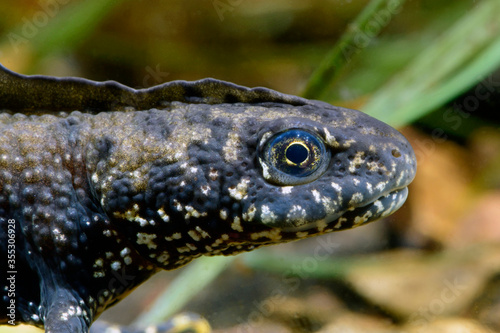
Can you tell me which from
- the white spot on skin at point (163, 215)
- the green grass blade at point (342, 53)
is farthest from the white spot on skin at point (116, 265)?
the green grass blade at point (342, 53)

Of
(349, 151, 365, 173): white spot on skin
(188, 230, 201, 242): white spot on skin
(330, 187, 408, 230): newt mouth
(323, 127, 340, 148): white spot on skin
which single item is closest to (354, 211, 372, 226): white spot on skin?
(330, 187, 408, 230): newt mouth

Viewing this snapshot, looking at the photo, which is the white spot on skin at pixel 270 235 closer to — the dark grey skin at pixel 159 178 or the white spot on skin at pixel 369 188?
the dark grey skin at pixel 159 178

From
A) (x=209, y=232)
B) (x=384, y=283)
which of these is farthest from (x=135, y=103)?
(x=384, y=283)

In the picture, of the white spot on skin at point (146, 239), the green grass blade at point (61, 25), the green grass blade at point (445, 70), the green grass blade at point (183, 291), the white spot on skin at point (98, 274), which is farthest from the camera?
the green grass blade at point (61, 25)

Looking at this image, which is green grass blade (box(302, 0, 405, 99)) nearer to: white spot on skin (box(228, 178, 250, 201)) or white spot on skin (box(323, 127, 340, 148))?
white spot on skin (box(323, 127, 340, 148))

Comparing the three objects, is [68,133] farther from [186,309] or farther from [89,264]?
[186,309]

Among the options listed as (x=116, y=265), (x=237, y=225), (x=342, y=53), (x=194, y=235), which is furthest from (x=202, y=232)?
(x=342, y=53)

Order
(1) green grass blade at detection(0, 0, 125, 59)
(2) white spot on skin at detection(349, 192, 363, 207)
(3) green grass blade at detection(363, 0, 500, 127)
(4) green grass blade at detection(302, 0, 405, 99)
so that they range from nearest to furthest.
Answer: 1. (2) white spot on skin at detection(349, 192, 363, 207)
2. (4) green grass blade at detection(302, 0, 405, 99)
3. (3) green grass blade at detection(363, 0, 500, 127)
4. (1) green grass blade at detection(0, 0, 125, 59)
